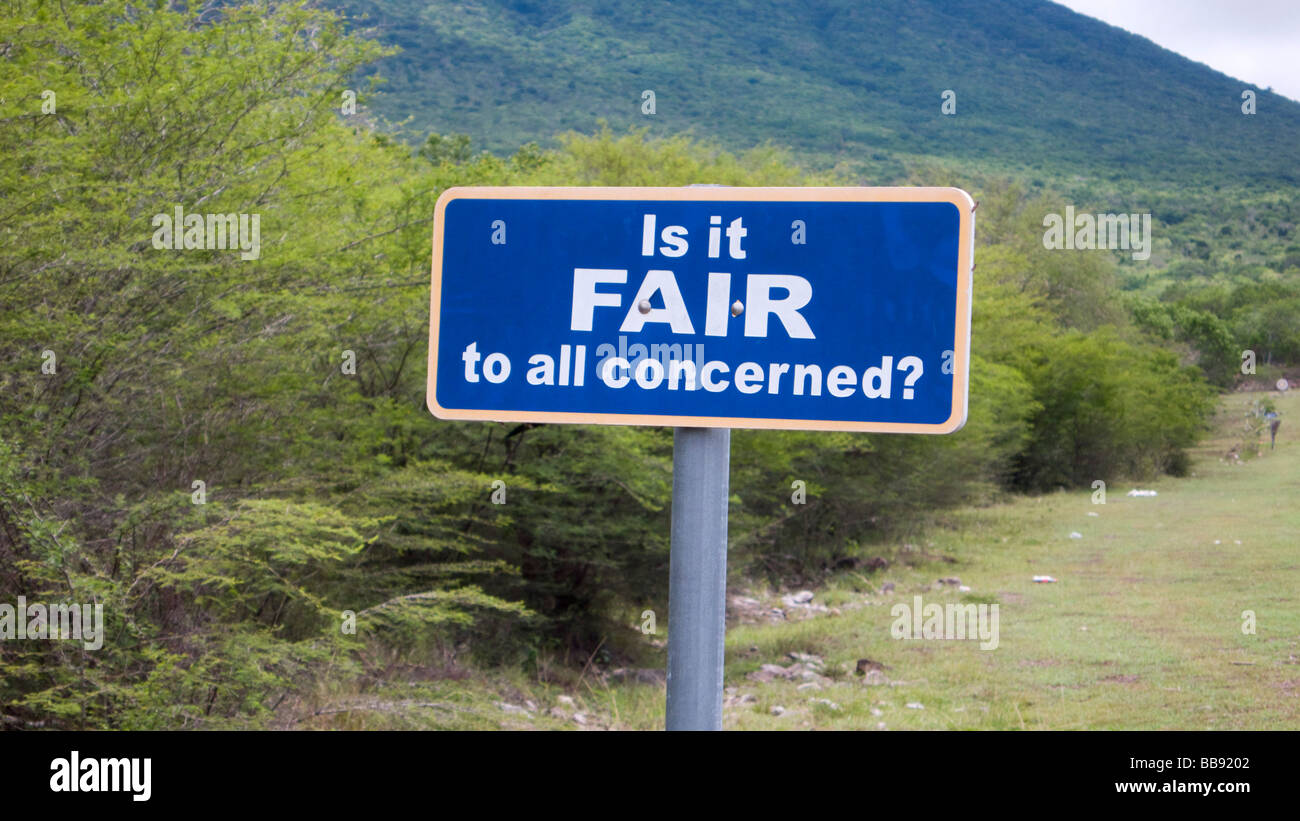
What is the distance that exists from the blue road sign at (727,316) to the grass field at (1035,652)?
6538mm

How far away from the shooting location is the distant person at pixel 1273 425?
98.2 feet

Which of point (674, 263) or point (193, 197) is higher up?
point (193, 197)

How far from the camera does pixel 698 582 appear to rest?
5.44 ft

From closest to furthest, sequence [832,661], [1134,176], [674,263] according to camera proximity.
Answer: [674,263] → [832,661] → [1134,176]

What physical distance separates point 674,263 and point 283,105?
25.7 ft

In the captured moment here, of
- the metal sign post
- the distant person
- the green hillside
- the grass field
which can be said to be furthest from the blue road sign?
the green hillside

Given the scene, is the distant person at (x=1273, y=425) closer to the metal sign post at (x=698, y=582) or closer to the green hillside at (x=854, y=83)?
the green hillside at (x=854, y=83)

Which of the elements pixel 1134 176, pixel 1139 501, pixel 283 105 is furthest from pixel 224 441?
pixel 1134 176

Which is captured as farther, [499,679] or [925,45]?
[925,45]

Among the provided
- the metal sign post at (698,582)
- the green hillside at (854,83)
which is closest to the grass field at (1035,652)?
the metal sign post at (698,582)

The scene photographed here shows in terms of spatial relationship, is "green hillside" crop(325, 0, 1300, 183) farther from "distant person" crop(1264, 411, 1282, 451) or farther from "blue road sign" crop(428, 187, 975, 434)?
"blue road sign" crop(428, 187, 975, 434)

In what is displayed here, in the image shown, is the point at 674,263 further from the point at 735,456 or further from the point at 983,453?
the point at 983,453

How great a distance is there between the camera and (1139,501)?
25453mm

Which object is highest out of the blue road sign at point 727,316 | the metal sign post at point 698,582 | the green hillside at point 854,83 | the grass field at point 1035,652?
the green hillside at point 854,83
